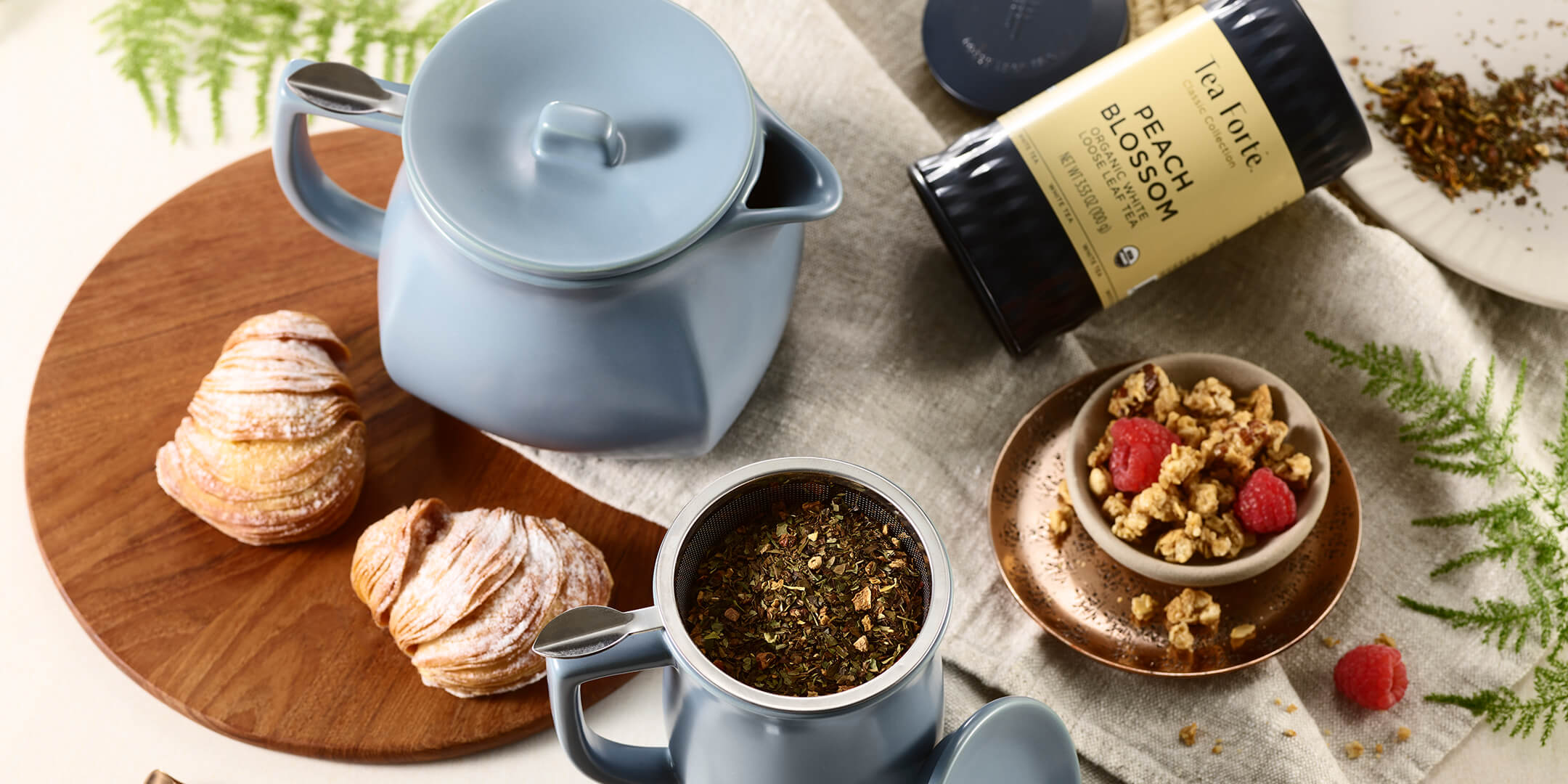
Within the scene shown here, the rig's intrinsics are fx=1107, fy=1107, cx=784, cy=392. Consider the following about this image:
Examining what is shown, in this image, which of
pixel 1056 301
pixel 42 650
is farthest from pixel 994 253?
pixel 42 650

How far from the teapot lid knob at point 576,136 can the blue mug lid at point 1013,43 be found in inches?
17.9

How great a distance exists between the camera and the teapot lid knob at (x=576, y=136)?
2.13 feet

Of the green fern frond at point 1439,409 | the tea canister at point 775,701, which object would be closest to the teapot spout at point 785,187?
the tea canister at point 775,701

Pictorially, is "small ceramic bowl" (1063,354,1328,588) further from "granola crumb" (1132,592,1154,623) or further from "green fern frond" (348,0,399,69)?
"green fern frond" (348,0,399,69)

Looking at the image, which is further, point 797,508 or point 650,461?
point 650,461

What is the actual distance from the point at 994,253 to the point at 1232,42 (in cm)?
23

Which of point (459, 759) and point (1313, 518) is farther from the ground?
point (1313, 518)

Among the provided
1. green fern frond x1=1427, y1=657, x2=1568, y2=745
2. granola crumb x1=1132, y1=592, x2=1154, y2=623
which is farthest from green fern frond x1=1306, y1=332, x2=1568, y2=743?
granola crumb x1=1132, y1=592, x2=1154, y2=623

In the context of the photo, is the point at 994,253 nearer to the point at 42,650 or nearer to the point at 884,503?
the point at 884,503

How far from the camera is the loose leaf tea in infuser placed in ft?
2.11

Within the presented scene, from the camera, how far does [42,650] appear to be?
0.88 meters

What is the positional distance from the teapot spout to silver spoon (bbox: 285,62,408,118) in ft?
0.74

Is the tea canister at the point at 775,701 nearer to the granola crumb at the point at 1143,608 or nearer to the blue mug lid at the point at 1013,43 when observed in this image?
the granola crumb at the point at 1143,608

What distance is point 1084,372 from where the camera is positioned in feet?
3.15
